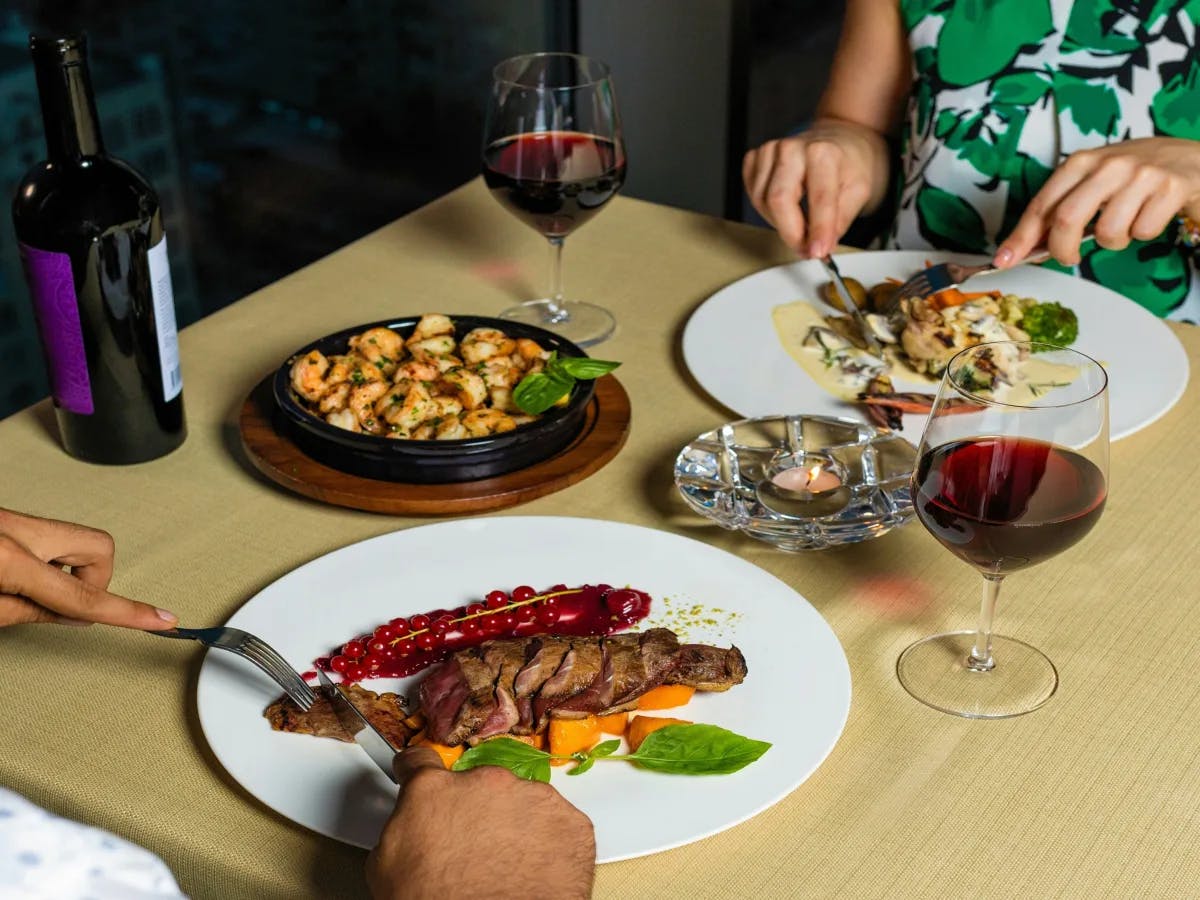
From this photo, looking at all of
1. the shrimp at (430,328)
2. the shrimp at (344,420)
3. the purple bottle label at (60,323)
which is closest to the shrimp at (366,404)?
the shrimp at (344,420)

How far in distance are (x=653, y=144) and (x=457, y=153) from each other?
1.77 feet

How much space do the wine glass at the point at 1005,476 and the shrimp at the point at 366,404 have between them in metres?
0.50

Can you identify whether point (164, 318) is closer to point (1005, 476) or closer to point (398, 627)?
point (398, 627)

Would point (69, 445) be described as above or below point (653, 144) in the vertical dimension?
above

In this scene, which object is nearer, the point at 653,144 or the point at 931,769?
the point at 931,769

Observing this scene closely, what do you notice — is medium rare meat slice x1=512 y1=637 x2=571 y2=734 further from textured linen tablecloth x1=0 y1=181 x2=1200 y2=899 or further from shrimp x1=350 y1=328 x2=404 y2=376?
shrimp x1=350 y1=328 x2=404 y2=376

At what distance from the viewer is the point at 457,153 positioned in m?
3.68

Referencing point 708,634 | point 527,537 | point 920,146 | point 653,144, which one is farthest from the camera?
point 653,144

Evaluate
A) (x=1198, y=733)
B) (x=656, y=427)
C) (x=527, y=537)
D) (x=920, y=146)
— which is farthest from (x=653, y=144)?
(x=1198, y=733)

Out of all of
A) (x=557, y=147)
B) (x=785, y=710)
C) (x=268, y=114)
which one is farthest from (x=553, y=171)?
(x=268, y=114)

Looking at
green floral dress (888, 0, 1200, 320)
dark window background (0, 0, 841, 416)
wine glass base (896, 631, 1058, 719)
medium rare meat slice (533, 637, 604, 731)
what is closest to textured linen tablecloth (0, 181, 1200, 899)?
wine glass base (896, 631, 1058, 719)

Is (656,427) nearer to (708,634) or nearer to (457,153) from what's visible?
(708,634)

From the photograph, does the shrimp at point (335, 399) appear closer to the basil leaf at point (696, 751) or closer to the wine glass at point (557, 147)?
the wine glass at point (557, 147)

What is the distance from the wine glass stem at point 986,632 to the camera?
936 millimetres
